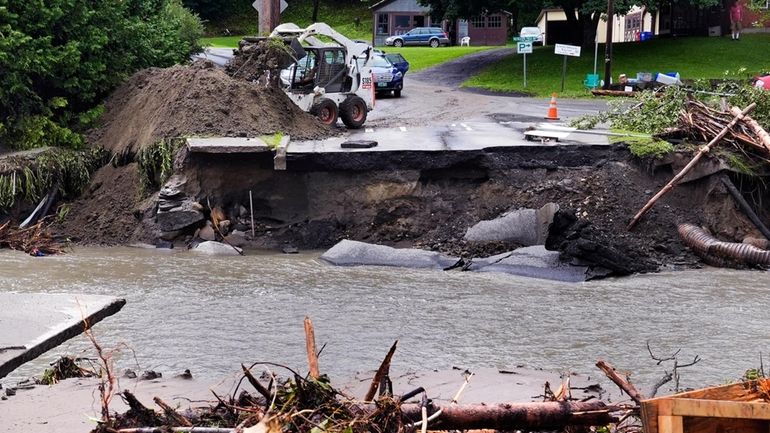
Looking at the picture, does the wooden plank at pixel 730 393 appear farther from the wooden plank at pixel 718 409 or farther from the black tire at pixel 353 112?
the black tire at pixel 353 112

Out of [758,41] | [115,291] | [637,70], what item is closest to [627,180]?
[115,291]

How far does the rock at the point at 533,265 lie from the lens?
15.3 meters

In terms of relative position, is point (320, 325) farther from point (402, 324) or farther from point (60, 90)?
point (60, 90)

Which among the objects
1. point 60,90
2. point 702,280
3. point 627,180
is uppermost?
point 60,90

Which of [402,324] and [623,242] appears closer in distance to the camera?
[402,324]

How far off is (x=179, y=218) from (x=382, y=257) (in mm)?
4184

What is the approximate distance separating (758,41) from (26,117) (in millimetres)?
36455

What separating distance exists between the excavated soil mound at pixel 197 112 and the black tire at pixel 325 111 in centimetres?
100

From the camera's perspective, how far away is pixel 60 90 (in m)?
22.0

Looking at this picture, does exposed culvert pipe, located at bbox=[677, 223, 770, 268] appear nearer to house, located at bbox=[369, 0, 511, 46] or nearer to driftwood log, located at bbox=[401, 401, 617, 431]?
driftwood log, located at bbox=[401, 401, 617, 431]

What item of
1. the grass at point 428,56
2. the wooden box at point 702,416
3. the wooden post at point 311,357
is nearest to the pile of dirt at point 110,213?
the wooden post at point 311,357

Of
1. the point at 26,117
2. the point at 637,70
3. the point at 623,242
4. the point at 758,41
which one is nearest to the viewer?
the point at 623,242

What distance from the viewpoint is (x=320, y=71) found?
915 inches

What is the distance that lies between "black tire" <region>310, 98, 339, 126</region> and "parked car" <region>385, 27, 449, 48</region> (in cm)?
4358
